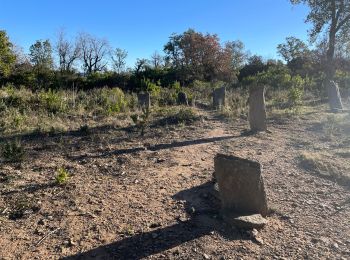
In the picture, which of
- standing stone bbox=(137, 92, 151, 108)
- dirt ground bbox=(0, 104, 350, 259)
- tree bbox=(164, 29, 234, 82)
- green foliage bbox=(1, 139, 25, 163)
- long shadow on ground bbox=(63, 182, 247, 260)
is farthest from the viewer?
tree bbox=(164, 29, 234, 82)

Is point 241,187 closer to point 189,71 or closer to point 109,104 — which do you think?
point 109,104

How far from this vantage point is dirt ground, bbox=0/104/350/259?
12.9 ft

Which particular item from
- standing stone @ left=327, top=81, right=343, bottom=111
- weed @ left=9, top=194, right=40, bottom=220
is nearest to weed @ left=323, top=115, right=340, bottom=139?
standing stone @ left=327, top=81, right=343, bottom=111

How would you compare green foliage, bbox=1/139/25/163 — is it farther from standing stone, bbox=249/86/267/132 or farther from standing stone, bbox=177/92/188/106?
standing stone, bbox=177/92/188/106

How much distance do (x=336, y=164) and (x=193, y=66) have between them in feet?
64.7

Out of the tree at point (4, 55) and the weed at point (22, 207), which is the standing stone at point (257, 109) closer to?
the weed at point (22, 207)

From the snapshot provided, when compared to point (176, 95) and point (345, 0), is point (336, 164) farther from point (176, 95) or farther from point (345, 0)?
point (345, 0)

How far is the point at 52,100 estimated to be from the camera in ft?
36.2

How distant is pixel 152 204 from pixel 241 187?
3.90ft

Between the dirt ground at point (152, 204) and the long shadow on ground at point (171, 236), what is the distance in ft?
0.04

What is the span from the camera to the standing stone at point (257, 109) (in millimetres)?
9031

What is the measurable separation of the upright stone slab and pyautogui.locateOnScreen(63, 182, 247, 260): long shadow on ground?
0.83ft

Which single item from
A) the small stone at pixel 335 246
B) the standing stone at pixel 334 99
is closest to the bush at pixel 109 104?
the standing stone at pixel 334 99

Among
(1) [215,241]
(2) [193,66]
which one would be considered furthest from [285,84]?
(1) [215,241]
